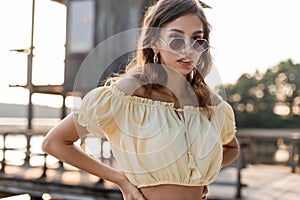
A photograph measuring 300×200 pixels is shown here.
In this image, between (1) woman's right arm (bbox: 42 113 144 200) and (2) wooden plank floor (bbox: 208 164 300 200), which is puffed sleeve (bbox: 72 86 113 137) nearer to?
(1) woman's right arm (bbox: 42 113 144 200)

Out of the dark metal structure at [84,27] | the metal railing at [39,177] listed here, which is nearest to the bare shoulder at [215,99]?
the metal railing at [39,177]

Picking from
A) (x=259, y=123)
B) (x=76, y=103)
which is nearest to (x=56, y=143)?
(x=76, y=103)

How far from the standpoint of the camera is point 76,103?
3.47 feet

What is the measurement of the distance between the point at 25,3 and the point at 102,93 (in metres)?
4.92

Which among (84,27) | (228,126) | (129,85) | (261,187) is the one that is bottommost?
(261,187)

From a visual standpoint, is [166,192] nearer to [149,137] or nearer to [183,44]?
[149,137]

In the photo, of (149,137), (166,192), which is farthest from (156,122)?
(166,192)

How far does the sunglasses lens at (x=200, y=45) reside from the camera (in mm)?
1032

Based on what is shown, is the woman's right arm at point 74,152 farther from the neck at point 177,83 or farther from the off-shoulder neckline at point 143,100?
the neck at point 177,83

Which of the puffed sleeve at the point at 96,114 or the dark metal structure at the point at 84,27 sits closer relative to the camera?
the puffed sleeve at the point at 96,114

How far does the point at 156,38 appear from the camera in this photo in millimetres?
1081

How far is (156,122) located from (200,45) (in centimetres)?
21

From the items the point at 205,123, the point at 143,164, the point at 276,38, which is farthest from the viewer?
the point at 276,38

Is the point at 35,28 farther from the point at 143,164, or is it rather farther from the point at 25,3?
the point at 143,164
